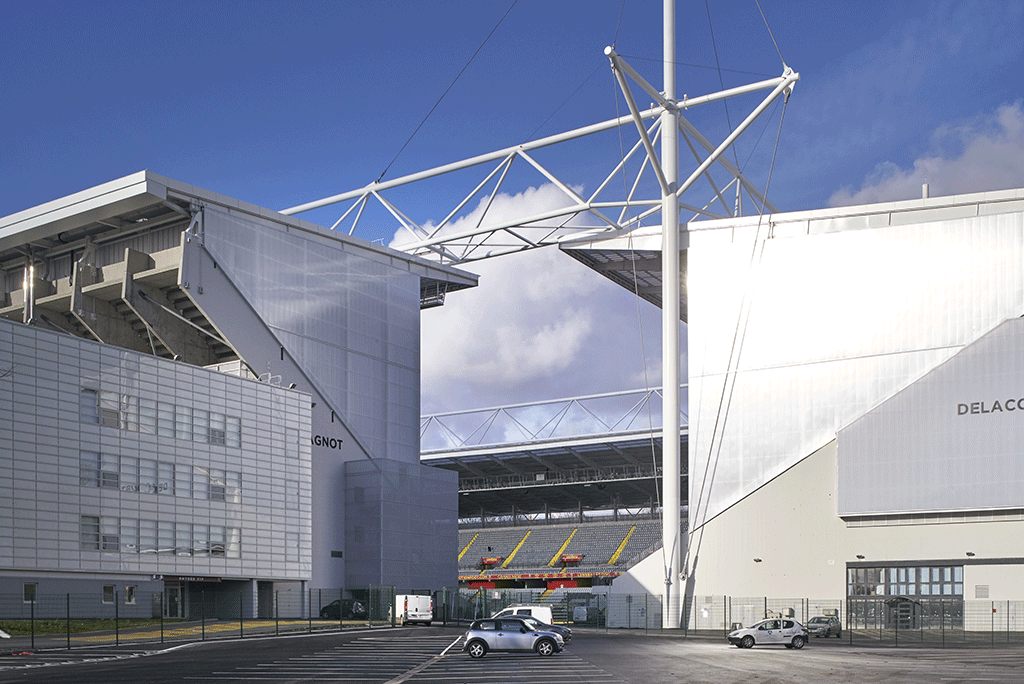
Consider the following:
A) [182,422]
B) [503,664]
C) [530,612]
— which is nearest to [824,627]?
[530,612]

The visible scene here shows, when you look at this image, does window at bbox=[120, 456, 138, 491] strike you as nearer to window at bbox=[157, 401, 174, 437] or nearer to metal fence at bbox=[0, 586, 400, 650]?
window at bbox=[157, 401, 174, 437]

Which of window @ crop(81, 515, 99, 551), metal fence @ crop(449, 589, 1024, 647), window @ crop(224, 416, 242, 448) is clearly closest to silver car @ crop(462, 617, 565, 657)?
metal fence @ crop(449, 589, 1024, 647)

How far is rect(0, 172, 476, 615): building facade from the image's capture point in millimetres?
55531

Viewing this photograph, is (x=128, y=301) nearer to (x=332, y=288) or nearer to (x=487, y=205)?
(x=332, y=288)

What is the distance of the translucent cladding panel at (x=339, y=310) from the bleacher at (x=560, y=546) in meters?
35.3

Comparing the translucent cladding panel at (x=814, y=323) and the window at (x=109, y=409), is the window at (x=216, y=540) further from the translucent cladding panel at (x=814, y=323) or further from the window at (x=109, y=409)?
the translucent cladding panel at (x=814, y=323)

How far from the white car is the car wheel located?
10.7 meters

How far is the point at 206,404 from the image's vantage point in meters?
64.9

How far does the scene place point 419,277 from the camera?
284ft

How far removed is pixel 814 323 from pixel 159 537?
127 feet

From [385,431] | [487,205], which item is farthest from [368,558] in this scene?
[487,205]

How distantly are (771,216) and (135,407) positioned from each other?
38002 mm

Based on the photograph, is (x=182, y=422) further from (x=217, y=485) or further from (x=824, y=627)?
(x=824, y=627)

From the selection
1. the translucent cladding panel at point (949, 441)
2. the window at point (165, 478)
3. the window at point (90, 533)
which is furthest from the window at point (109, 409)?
the translucent cladding panel at point (949, 441)
